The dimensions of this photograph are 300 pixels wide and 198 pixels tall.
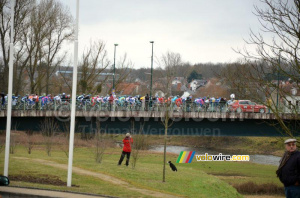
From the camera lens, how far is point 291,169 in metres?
11.9

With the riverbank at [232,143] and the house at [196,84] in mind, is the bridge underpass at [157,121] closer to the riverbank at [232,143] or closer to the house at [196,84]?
the riverbank at [232,143]

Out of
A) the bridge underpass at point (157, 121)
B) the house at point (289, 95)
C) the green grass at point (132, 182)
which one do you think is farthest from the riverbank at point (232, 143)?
the house at point (289, 95)

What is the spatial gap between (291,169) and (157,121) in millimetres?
36265

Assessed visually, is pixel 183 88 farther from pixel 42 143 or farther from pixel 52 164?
pixel 52 164

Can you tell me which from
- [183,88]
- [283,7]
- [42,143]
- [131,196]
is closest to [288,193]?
[131,196]

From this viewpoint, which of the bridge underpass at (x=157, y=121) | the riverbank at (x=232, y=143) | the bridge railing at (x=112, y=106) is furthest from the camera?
the riverbank at (x=232, y=143)

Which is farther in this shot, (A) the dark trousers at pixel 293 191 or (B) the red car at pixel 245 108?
(B) the red car at pixel 245 108

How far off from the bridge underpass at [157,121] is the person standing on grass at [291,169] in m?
33.9

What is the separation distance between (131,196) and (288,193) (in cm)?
839

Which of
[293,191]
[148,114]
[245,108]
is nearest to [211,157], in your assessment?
[245,108]

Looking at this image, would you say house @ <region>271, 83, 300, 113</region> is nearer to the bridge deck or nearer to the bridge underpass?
the bridge deck

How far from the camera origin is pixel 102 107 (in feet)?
156

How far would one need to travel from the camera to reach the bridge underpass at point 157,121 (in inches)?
1843

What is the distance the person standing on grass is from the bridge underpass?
3391 centimetres
